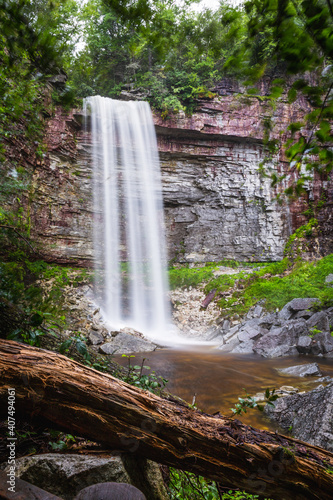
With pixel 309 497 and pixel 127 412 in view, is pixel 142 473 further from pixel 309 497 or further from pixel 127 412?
pixel 309 497

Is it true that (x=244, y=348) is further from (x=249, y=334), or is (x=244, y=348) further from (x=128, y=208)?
(x=128, y=208)

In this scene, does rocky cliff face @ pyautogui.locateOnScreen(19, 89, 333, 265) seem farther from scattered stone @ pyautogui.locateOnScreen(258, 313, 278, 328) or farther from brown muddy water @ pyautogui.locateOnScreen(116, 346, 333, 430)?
brown muddy water @ pyautogui.locateOnScreen(116, 346, 333, 430)

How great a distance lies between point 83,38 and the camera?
51.6 feet

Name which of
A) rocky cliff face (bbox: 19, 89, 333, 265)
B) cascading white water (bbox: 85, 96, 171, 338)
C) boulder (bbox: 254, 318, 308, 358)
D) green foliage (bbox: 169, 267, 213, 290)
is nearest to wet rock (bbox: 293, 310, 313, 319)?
boulder (bbox: 254, 318, 308, 358)

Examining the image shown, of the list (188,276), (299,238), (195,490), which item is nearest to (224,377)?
(195,490)

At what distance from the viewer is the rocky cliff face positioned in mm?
14453

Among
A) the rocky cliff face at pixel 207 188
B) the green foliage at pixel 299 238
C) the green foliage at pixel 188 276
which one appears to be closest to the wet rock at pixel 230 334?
the green foliage at pixel 188 276

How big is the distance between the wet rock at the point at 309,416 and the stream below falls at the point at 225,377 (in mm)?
185

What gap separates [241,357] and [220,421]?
5989 millimetres

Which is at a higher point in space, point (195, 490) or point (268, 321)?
point (195, 490)

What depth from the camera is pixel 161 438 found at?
1.45m

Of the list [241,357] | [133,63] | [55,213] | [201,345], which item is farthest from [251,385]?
[133,63]

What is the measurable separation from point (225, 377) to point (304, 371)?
1.48 meters

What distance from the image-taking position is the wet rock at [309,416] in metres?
2.59
